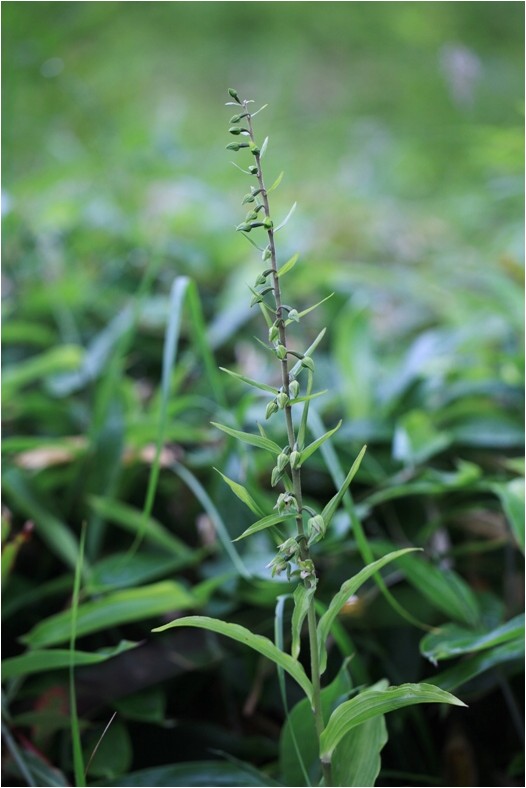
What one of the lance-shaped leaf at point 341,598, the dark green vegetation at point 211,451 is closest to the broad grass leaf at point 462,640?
the dark green vegetation at point 211,451

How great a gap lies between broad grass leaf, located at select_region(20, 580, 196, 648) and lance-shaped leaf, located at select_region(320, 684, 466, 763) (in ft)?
0.57

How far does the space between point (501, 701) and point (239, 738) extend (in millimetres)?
177

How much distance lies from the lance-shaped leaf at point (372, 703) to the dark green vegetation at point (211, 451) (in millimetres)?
66

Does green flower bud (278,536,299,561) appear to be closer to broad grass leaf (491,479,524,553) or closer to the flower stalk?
the flower stalk

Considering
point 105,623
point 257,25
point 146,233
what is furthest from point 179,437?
point 257,25

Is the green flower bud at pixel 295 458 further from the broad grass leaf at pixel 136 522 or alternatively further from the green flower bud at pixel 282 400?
the broad grass leaf at pixel 136 522

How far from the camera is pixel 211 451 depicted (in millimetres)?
604

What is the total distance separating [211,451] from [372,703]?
0.35 meters

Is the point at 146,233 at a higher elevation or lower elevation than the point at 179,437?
higher

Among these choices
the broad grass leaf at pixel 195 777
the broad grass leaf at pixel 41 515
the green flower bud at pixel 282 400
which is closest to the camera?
the green flower bud at pixel 282 400

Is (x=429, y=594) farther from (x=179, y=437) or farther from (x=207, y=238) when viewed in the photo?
(x=207, y=238)

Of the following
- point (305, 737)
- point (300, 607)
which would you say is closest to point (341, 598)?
A: point (300, 607)

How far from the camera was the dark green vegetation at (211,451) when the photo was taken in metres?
0.43

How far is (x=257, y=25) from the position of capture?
224 centimetres
